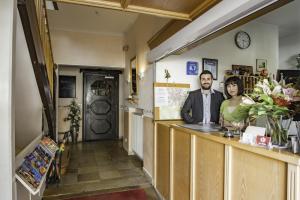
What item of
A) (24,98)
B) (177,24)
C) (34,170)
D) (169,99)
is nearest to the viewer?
(34,170)

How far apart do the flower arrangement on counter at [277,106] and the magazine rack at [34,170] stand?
1.59 m

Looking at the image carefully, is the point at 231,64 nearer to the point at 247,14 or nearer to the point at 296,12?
the point at 296,12

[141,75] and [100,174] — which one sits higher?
[141,75]

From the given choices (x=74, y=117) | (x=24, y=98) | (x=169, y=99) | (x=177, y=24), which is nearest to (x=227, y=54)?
(x=169, y=99)

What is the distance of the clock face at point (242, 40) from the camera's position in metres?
3.23

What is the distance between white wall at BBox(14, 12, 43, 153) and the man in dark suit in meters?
1.90

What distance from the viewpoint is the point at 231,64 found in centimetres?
323

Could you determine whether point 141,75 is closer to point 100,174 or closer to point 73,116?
point 100,174

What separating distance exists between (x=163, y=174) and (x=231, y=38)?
2292mm

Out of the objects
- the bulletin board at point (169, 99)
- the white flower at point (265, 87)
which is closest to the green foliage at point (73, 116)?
the bulletin board at point (169, 99)

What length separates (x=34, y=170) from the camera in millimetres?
1644

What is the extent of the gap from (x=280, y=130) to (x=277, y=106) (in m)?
0.16

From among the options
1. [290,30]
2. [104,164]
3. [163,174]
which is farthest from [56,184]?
[290,30]

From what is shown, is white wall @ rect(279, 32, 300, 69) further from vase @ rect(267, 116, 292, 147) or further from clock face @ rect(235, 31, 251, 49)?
vase @ rect(267, 116, 292, 147)
